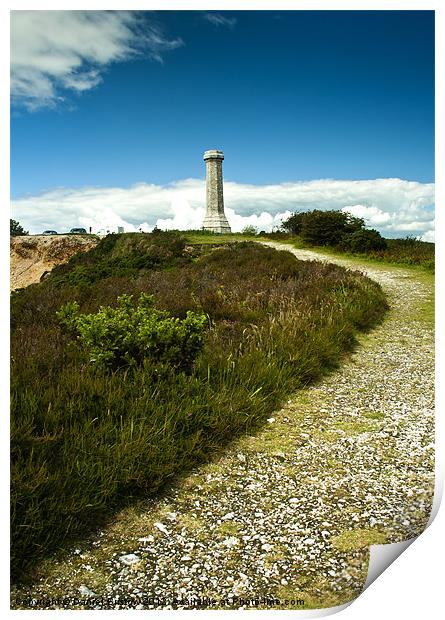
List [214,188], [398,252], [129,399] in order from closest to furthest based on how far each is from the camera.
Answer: [129,399], [214,188], [398,252]

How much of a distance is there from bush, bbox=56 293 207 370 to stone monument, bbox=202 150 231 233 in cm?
146

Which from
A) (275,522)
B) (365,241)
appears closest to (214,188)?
(275,522)

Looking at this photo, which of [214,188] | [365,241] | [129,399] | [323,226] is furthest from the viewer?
[323,226]

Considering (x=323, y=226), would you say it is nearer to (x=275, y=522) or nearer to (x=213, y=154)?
(x=213, y=154)

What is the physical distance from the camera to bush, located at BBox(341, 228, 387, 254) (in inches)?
695

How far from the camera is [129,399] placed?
3891mm

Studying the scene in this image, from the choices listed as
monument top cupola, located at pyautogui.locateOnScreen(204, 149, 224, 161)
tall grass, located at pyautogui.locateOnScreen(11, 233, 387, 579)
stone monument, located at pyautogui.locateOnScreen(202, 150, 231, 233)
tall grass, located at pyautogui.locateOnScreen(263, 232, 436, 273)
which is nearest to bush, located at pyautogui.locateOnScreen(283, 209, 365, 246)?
tall grass, located at pyautogui.locateOnScreen(263, 232, 436, 273)

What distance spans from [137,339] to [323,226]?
1734 cm

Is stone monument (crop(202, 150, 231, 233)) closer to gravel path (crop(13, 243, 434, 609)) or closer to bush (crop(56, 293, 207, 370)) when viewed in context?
bush (crop(56, 293, 207, 370))

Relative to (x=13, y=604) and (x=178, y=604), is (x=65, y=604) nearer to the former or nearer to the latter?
(x=13, y=604)

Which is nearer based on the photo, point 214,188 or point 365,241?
point 214,188

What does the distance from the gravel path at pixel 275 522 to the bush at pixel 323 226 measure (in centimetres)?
1517
